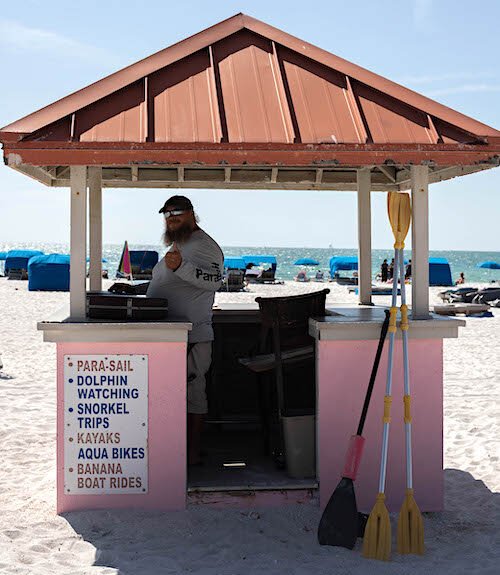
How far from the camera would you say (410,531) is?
4.75 meters

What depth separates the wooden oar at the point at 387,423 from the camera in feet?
15.2

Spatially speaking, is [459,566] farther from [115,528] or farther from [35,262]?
[35,262]

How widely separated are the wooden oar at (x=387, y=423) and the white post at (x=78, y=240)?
2.02 metres

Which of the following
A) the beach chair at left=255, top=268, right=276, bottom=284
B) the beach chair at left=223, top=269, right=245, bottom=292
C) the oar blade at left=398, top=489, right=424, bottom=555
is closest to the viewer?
the oar blade at left=398, top=489, right=424, bottom=555

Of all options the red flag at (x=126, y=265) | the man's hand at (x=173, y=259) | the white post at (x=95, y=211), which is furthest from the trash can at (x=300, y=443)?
the red flag at (x=126, y=265)

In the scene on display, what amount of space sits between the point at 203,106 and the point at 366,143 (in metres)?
1.12

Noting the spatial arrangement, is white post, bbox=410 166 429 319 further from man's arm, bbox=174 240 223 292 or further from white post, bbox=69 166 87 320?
white post, bbox=69 166 87 320

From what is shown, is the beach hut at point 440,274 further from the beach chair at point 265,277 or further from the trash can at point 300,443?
the trash can at point 300,443

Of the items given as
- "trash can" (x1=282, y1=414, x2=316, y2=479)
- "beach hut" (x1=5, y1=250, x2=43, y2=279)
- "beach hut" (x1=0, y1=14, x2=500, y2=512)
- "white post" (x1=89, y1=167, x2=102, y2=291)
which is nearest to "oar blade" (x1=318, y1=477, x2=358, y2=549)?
"beach hut" (x1=0, y1=14, x2=500, y2=512)

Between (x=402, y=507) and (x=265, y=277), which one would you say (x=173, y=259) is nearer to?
(x=402, y=507)

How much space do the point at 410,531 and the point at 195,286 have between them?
2.16 meters

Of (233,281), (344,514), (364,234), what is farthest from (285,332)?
(233,281)

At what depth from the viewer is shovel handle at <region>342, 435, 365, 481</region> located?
4848mm

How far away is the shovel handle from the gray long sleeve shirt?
130 centimetres
